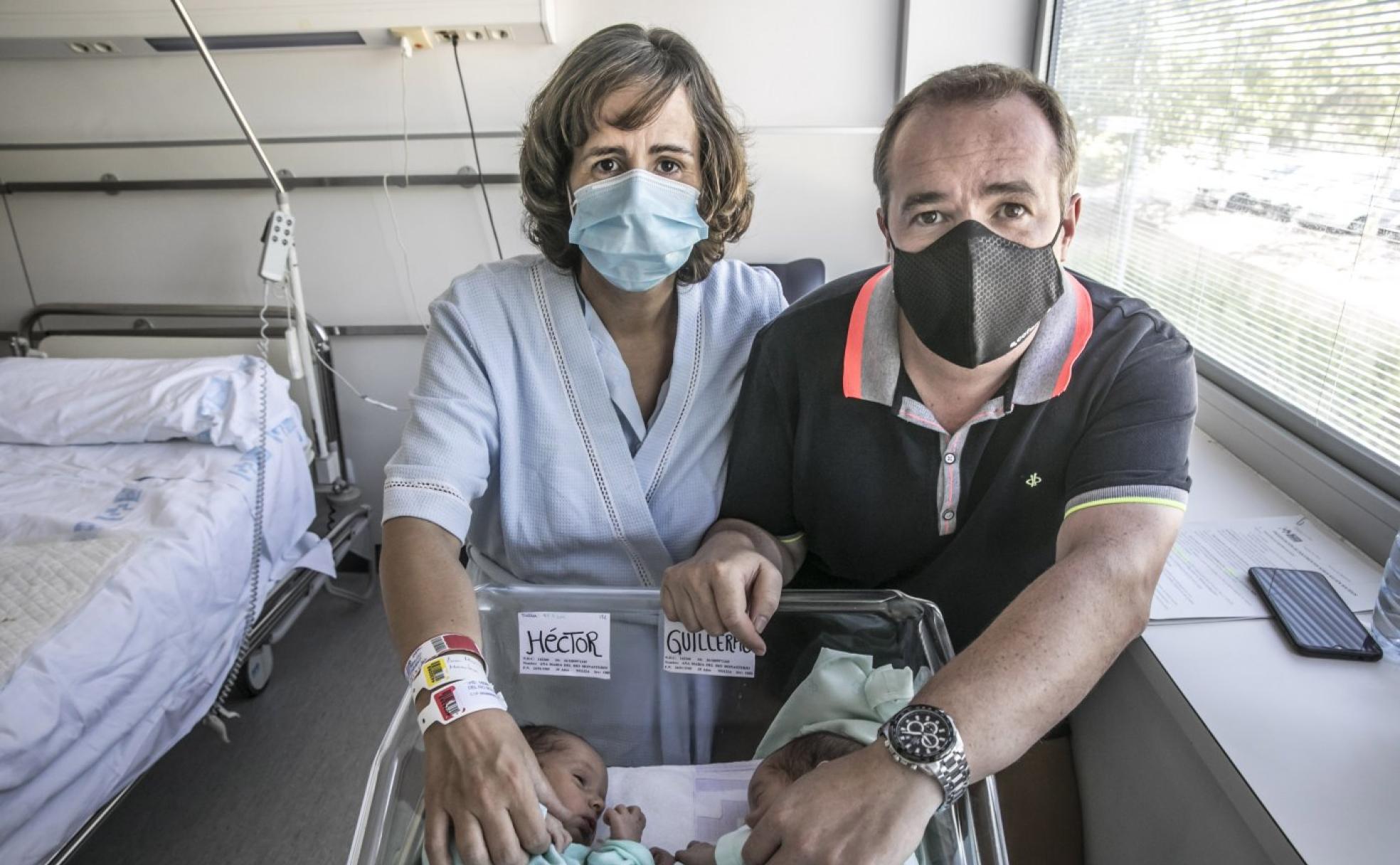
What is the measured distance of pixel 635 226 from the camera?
1273 mm

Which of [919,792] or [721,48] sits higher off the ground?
[721,48]

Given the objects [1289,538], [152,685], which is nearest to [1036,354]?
[1289,538]

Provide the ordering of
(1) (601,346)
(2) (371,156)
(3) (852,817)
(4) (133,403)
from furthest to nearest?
1. (2) (371,156)
2. (4) (133,403)
3. (1) (601,346)
4. (3) (852,817)

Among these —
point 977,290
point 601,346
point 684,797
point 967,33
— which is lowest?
point 684,797

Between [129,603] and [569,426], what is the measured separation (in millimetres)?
1106

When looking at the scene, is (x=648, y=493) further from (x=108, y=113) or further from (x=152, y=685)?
(x=108, y=113)

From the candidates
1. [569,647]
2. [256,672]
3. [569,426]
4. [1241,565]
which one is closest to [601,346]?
[569,426]

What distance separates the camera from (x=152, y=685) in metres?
1.74

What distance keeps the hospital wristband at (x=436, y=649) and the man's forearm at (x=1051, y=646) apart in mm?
505

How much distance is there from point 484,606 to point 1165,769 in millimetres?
876

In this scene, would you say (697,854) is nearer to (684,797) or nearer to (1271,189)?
(684,797)

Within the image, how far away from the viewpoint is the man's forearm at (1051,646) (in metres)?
0.84

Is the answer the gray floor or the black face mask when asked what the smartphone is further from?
the gray floor

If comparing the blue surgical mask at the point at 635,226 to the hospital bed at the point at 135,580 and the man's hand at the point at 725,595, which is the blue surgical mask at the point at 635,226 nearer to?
the man's hand at the point at 725,595
